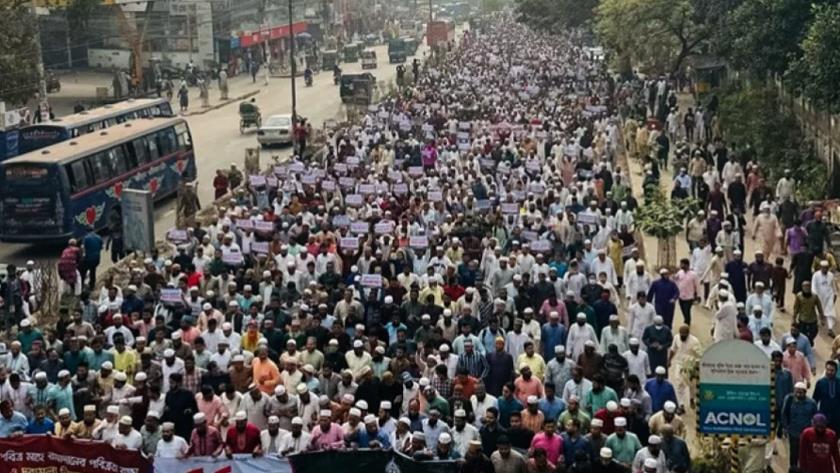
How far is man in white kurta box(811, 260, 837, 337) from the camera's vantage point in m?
15.5

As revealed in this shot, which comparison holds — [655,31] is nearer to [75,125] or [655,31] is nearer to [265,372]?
[75,125]

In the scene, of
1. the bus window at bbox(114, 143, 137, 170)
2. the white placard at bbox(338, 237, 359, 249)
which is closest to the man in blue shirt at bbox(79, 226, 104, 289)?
the white placard at bbox(338, 237, 359, 249)

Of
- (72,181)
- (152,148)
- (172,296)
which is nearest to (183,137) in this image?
(152,148)

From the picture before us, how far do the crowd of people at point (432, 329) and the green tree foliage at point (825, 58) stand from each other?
1617 millimetres

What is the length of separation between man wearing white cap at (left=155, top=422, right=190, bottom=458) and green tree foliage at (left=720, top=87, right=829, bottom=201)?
15573 millimetres

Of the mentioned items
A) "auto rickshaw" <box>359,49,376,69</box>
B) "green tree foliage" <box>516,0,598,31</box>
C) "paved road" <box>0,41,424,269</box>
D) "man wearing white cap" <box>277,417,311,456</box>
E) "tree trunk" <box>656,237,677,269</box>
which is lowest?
"paved road" <box>0,41,424,269</box>

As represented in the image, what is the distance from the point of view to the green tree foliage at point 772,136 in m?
24.6

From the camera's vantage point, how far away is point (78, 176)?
966 inches

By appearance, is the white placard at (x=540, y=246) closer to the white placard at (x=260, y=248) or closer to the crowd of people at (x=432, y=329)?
the crowd of people at (x=432, y=329)

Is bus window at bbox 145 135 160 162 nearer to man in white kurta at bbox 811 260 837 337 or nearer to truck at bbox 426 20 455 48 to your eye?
man in white kurta at bbox 811 260 837 337

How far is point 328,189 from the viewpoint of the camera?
2402 cm

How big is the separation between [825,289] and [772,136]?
41.7 feet

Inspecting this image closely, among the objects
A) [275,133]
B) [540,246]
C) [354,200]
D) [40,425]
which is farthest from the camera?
[275,133]

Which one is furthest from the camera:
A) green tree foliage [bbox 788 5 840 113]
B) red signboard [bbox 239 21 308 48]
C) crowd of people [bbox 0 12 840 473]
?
red signboard [bbox 239 21 308 48]
